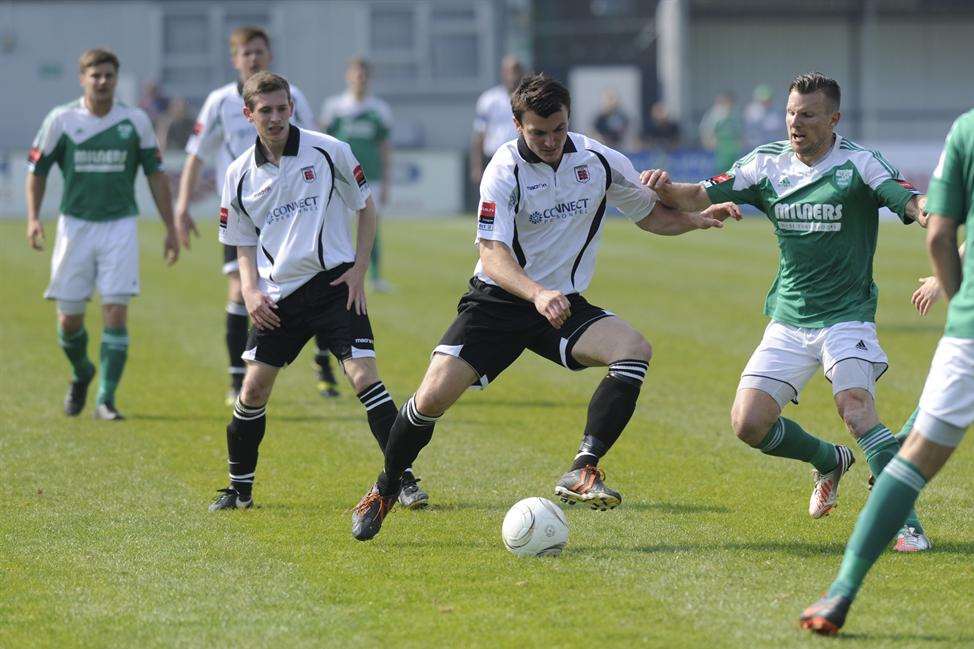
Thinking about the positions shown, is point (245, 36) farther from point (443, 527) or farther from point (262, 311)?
point (443, 527)

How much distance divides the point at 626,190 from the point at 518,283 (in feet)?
2.78

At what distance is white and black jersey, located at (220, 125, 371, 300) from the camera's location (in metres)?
7.06

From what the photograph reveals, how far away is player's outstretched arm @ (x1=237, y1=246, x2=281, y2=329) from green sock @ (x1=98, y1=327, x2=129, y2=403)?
9.77ft

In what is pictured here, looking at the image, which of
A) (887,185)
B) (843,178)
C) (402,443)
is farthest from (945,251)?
(402,443)

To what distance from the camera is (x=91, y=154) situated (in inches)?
382

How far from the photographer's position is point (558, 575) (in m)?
5.83

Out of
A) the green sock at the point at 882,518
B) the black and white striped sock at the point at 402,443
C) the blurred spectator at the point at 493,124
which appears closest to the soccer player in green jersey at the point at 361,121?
the blurred spectator at the point at 493,124

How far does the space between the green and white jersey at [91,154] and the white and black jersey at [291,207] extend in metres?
2.80

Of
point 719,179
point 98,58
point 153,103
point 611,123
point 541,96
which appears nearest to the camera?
point 541,96

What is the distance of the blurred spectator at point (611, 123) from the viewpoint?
3195 centimetres

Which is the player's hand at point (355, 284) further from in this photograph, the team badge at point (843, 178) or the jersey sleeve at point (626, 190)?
the team badge at point (843, 178)

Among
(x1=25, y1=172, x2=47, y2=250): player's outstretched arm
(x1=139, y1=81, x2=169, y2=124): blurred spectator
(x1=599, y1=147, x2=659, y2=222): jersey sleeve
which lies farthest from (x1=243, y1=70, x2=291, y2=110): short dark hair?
(x1=139, y1=81, x2=169, y2=124): blurred spectator

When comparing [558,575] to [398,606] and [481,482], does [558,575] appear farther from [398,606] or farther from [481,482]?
[481,482]

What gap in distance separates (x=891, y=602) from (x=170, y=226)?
603 centimetres
